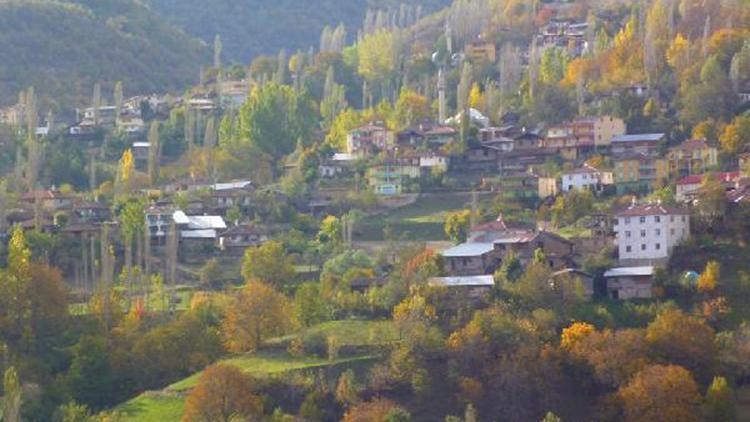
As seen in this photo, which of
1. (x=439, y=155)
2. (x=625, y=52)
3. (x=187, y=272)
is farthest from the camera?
(x=625, y=52)

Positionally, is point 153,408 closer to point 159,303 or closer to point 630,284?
point 159,303

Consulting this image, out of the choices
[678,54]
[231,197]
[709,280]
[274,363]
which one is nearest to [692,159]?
[678,54]

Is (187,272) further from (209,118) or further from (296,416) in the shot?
(209,118)

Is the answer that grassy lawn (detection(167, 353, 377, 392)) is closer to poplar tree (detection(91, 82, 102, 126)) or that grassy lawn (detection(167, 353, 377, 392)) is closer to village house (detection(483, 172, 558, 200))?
village house (detection(483, 172, 558, 200))

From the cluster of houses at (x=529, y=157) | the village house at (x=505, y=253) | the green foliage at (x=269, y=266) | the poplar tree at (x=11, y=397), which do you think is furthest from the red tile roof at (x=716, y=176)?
the poplar tree at (x=11, y=397)

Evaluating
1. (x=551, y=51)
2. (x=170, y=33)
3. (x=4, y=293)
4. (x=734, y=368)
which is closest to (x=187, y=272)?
(x=4, y=293)
